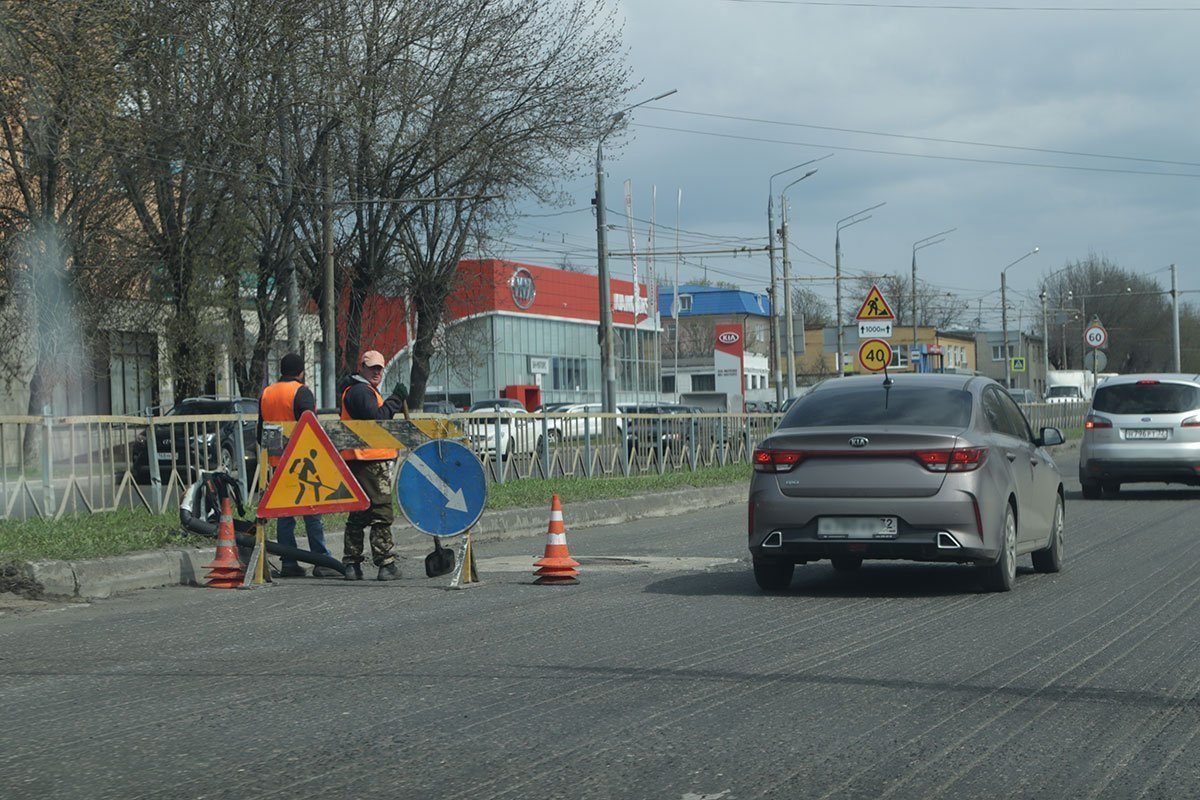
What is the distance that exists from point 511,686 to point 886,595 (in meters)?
4.23

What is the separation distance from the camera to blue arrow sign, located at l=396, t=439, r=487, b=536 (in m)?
11.1

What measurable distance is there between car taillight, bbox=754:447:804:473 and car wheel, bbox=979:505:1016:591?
4.94 feet

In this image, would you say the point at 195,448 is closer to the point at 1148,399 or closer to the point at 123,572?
the point at 123,572

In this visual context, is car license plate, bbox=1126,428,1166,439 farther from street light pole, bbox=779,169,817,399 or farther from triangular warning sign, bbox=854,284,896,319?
street light pole, bbox=779,169,817,399

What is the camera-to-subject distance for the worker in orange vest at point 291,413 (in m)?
12.0

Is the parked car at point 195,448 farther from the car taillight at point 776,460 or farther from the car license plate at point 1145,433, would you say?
the car license plate at point 1145,433

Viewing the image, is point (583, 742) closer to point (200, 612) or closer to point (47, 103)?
point (200, 612)

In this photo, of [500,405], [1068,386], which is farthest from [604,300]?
[1068,386]

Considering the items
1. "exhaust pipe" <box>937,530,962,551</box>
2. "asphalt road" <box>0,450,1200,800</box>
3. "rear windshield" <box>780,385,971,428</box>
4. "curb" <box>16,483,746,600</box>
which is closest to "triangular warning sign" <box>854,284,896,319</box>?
"curb" <box>16,483,746,600</box>

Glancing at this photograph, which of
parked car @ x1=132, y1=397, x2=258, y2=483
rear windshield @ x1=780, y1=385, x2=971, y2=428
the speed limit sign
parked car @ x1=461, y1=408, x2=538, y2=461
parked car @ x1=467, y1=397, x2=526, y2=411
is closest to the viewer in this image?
rear windshield @ x1=780, y1=385, x2=971, y2=428

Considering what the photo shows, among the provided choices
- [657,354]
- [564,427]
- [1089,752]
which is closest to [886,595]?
[1089,752]

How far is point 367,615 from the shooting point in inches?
375

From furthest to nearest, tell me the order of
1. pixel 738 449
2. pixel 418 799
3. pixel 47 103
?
pixel 738 449
pixel 47 103
pixel 418 799

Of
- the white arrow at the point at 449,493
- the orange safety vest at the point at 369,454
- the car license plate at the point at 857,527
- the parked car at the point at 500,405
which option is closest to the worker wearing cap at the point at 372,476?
the orange safety vest at the point at 369,454
